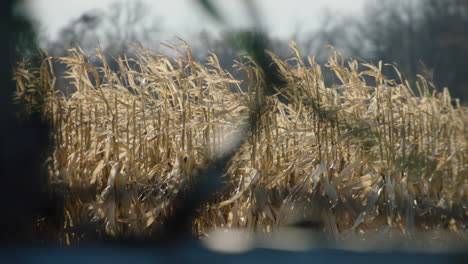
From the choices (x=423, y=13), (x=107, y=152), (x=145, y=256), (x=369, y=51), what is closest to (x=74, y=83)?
(x=107, y=152)

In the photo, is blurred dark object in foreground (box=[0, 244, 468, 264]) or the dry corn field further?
the dry corn field

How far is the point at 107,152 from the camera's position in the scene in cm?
137

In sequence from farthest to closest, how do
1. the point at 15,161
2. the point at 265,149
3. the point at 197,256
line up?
the point at 265,149 → the point at 15,161 → the point at 197,256

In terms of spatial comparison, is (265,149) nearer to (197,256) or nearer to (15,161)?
(197,256)

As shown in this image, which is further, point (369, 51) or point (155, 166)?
point (155, 166)

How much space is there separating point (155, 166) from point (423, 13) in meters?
0.75

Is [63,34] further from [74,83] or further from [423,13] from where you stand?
[423,13]

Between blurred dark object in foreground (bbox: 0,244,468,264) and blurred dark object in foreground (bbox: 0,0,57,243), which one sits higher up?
blurred dark object in foreground (bbox: 0,0,57,243)

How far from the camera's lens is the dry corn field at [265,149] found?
1.06 metres

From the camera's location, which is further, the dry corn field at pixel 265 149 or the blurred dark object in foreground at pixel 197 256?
the dry corn field at pixel 265 149

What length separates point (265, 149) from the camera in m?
1.26

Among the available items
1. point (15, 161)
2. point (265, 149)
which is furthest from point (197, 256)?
point (15, 161)

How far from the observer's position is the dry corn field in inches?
41.6

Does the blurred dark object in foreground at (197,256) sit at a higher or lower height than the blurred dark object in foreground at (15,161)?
lower
